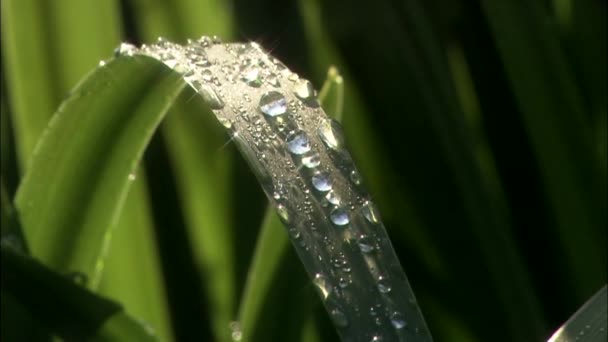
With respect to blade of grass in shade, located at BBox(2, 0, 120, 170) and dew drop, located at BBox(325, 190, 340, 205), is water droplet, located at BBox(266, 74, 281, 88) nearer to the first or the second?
dew drop, located at BBox(325, 190, 340, 205)

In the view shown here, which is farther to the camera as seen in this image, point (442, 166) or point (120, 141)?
point (442, 166)

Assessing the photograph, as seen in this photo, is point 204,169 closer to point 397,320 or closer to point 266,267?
point 266,267

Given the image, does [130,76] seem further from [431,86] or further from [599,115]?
[599,115]

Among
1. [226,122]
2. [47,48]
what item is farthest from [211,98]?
[47,48]

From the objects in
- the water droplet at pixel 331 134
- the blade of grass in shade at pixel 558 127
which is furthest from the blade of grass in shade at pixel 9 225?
the blade of grass in shade at pixel 558 127

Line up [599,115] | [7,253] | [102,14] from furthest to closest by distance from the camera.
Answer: [599,115] < [102,14] < [7,253]

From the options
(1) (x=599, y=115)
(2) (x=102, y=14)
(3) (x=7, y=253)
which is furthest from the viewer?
(1) (x=599, y=115)

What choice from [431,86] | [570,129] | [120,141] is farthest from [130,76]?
[570,129]
